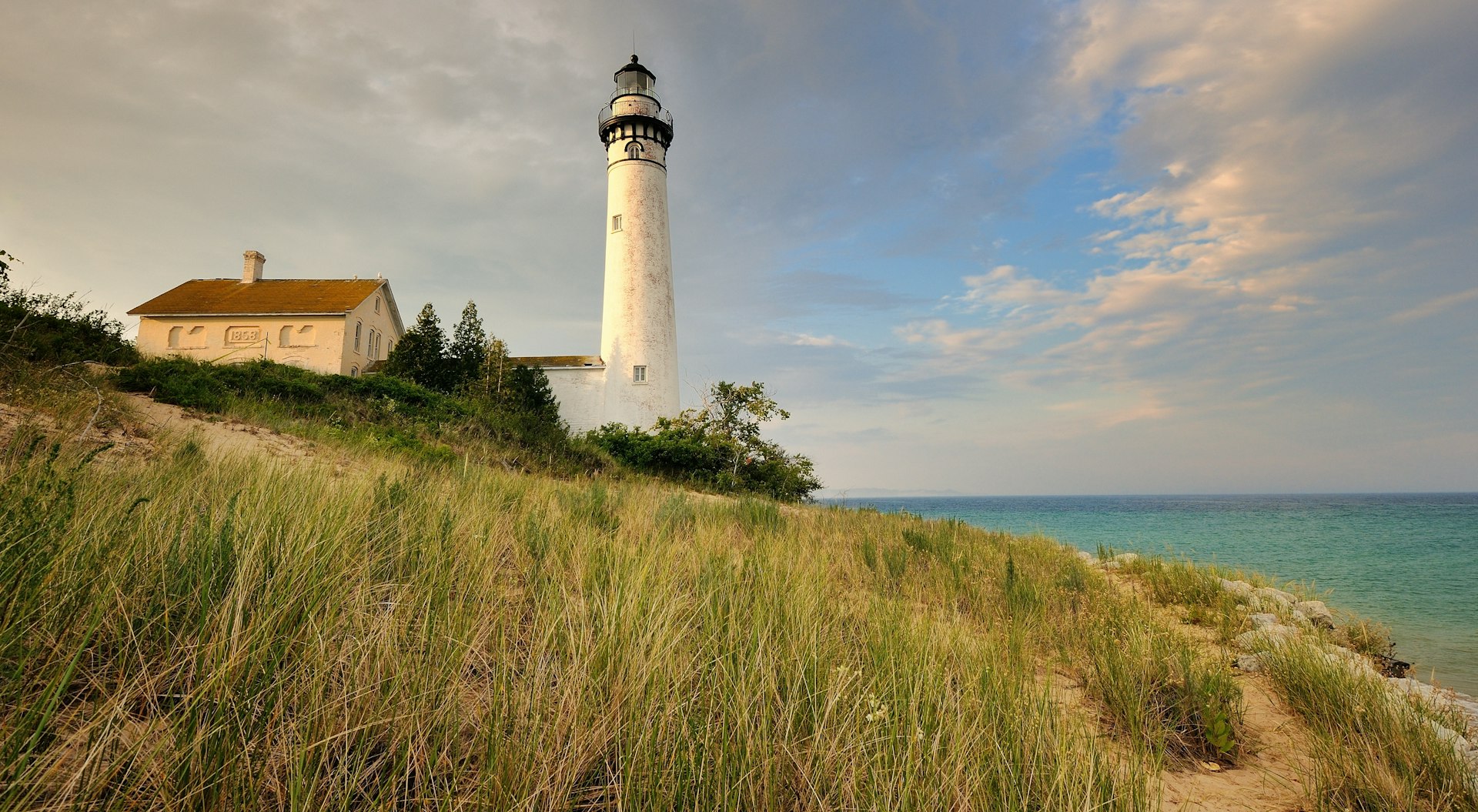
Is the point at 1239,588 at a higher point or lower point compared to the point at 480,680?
lower

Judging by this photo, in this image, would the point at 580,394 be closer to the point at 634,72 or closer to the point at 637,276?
the point at 637,276

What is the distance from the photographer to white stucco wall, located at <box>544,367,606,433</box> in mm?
24453

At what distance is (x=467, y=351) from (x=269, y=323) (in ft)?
32.8

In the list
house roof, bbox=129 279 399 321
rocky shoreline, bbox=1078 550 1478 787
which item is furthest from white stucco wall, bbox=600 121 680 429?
rocky shoreline, bbox=1078 550 1478 787

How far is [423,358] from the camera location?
24234 millimetres

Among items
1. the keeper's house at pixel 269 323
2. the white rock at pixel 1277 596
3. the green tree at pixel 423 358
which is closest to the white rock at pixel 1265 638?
the white rock at pixel 1277 596

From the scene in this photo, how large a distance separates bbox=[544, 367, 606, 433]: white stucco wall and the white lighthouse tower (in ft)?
1.48

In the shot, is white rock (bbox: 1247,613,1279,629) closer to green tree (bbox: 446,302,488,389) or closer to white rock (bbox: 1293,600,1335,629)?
white rock (bbox: 1293,600,1335,629)

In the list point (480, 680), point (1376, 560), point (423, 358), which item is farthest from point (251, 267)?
point (1376, 560)

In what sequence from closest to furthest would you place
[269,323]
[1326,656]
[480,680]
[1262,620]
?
1. [480,680]
2. [1326,656]
3. [1262,620]
4. [269,323]

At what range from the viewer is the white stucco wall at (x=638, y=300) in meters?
23.6

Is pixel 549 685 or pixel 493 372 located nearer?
pixel 549 685

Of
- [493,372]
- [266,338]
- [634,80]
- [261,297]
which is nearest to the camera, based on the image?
[493,372]

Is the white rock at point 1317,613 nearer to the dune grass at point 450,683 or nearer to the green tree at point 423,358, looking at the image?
the dune grass at point 450,683
